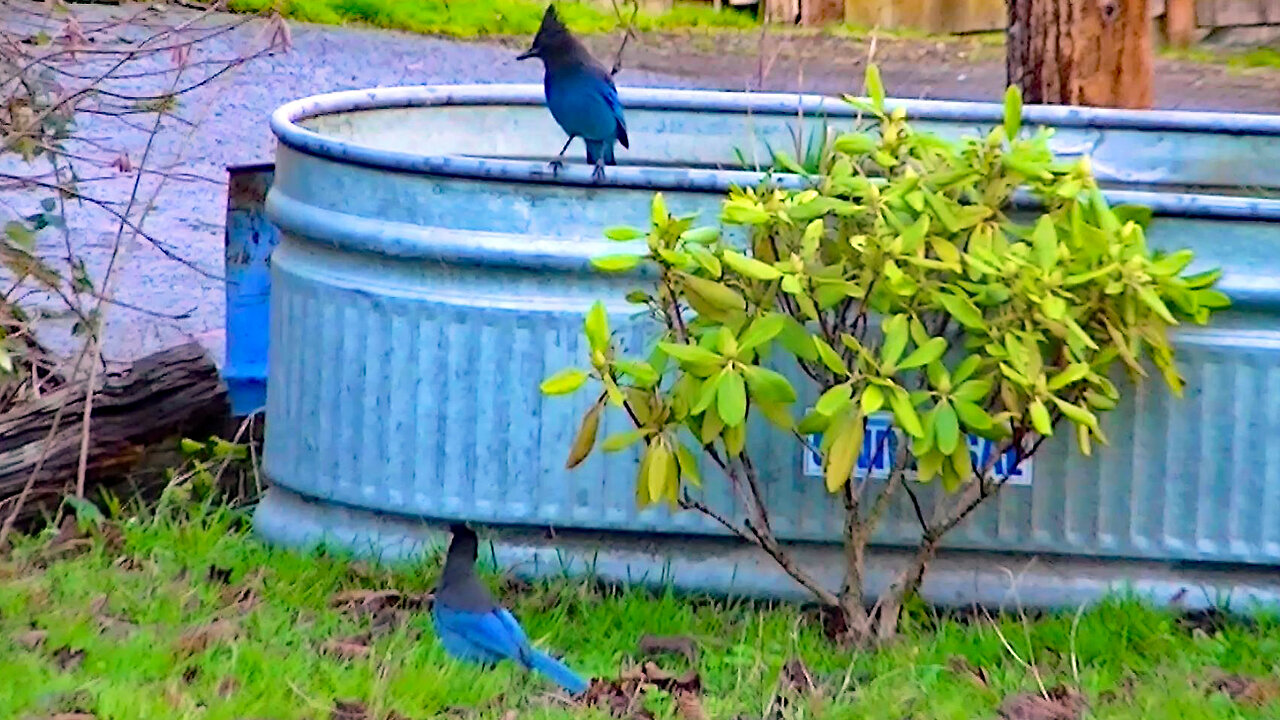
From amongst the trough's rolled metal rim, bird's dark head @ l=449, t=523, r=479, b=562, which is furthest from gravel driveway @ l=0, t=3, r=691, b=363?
bird's dark head @ l=449, t=523, r=479, b=562

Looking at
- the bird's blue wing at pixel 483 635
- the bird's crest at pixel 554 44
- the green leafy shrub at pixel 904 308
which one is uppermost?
the bird's crest at pixel 554 44

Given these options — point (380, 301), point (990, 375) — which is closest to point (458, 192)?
point (380, 301)

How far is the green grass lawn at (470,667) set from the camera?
364cm

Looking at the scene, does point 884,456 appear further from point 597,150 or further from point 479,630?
point 597,150

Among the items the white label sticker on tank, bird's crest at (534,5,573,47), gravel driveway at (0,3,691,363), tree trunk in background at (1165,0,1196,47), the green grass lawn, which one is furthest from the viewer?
tree trunk in background at (1165,0,1196,47)

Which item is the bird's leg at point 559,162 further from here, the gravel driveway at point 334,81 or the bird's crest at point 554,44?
the gravel driveway at point 334,81

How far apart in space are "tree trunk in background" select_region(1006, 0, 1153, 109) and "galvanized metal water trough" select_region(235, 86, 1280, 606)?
110cm

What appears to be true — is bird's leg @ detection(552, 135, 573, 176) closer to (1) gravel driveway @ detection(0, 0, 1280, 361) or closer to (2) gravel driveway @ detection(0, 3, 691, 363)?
(2) gravel driveway @ detection(0, 3, 691, 363)

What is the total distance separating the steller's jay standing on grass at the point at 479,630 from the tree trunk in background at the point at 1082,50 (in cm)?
241

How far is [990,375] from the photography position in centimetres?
378

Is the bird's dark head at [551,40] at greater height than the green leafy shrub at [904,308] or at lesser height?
greater

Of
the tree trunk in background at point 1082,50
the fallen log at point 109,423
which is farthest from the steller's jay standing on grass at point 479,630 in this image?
the tree trunk in background at point 1082,50

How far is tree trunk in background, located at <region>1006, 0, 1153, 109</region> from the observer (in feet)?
17.3

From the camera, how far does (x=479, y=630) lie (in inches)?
148
